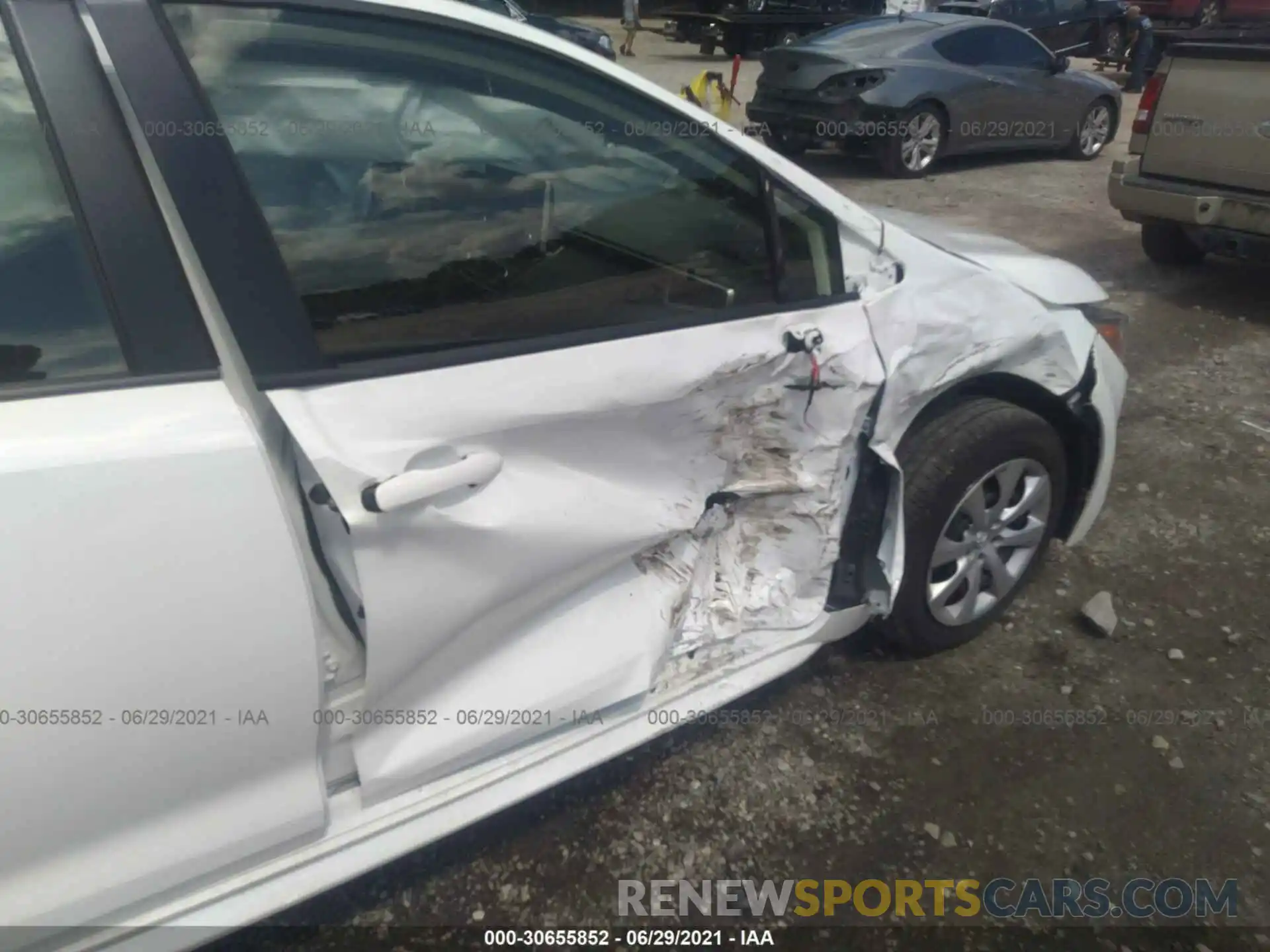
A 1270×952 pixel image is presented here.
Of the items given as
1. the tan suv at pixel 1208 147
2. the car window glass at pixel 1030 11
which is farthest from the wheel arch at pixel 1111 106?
the car window glass at pixel 1030 11

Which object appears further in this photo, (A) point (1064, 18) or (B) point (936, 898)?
(A) point (1064, 18)

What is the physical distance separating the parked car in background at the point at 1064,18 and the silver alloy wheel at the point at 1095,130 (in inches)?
182

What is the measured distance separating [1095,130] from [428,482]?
1082 cm

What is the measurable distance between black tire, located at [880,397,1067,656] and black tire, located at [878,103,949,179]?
6.79 metres

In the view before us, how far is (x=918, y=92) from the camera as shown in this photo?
8539 mm

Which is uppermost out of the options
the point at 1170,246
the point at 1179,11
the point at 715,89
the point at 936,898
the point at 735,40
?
the point at 1179,11

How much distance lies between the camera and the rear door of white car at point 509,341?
4.82ft

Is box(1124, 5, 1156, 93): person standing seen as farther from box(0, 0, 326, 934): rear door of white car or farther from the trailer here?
box(0, 0, 326, 934): rear door of white car

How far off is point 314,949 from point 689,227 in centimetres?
168

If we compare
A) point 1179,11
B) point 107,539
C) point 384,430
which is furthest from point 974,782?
point 1179,11

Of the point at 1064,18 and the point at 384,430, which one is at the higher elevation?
the point at 384,430

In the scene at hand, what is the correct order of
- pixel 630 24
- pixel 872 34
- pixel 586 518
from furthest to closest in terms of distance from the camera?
1. pixel 630 24
2. pixel 872 34
3. pixel 586 518

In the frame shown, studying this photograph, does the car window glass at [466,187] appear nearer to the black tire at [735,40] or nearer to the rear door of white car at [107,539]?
the rear door of white car at [107,539]

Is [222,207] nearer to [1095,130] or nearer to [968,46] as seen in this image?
[968,46]
